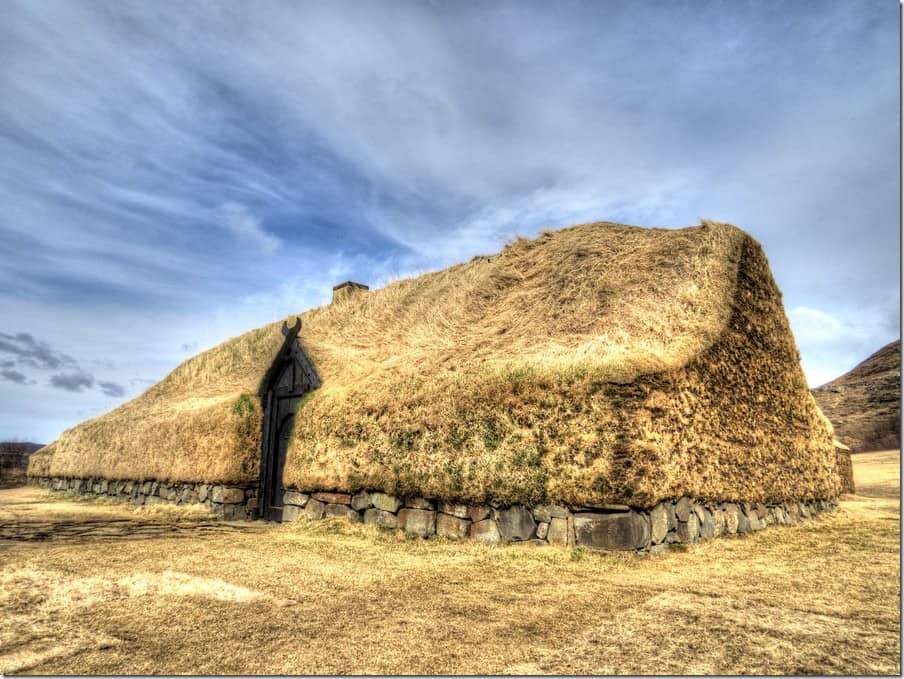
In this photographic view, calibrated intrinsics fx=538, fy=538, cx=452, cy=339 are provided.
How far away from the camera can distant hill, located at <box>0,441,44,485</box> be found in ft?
93.6

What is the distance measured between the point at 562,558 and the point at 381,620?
11.1 feet

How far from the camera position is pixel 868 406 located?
115 ft

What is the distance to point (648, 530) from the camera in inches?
291

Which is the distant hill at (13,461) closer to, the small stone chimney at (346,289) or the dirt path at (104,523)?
the dirt path at (104,523)

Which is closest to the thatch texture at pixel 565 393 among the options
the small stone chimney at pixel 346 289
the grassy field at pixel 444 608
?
the grassy field at pixel 444 608

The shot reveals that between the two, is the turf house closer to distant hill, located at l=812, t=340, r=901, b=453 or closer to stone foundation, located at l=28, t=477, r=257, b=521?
stone foundation, located at l=28, t=477, r=257, b=521

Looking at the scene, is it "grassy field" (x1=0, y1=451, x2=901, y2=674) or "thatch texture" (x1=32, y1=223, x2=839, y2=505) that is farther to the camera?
"thatch texture" (x1=32, y1=223, x2=839, y2=505)

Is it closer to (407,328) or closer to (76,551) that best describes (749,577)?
(76,551)

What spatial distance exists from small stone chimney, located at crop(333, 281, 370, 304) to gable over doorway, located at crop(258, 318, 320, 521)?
21.3ft

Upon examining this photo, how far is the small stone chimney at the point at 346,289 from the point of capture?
21.0 meters

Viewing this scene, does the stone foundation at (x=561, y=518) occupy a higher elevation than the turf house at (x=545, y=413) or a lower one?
lower

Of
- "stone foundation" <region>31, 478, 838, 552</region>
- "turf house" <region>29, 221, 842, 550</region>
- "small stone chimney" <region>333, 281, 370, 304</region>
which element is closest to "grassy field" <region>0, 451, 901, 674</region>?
"stone foundation" <region>31, 478, 838, 552</region>

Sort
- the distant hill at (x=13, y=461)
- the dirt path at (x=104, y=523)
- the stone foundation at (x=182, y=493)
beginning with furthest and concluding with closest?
the distant hill at (x=13, y=461) → the stone foundation at (x=182, y=493) → the dirt path at (x=104, y=523)

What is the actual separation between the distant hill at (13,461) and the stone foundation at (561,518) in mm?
22943
